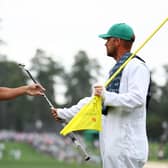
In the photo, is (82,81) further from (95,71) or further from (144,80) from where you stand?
(144,80)

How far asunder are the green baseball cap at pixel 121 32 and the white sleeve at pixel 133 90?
0.30m

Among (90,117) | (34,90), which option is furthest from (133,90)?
(34,90)

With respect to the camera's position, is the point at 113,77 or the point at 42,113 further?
the point at 42,113

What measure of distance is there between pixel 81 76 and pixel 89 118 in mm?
114186

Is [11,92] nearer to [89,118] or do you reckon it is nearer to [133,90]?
[89,118]

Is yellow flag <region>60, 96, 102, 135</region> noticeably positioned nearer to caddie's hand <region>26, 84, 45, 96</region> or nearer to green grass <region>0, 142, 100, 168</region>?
caddie's hand <region>26, 84, 45, 96</region>

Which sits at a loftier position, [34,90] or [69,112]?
[34,90]

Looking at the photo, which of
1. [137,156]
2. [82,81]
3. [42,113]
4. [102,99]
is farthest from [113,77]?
[82,81]

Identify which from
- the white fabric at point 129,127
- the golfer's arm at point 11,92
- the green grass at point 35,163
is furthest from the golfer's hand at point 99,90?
the green grass at point 35,163

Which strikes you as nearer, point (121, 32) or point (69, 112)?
point (121, 32)

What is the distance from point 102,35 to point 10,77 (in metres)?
99.8

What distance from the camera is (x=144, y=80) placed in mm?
6371

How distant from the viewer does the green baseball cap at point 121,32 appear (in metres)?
6.61

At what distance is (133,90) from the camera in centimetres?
629
